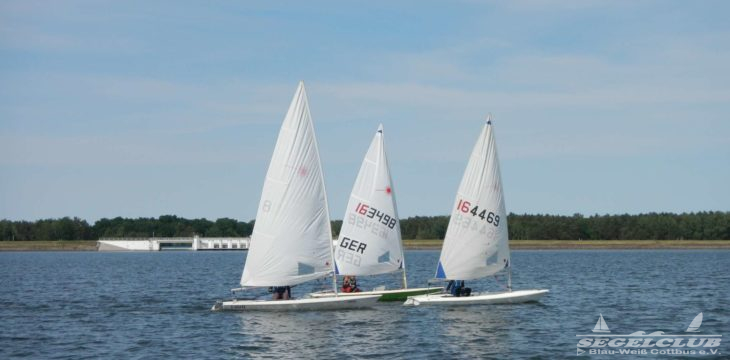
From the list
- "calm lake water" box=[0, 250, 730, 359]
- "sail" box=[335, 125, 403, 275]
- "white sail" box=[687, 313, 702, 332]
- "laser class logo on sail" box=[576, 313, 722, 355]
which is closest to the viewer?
"laser class logo on sail" box=[576, 313, 722, 355]

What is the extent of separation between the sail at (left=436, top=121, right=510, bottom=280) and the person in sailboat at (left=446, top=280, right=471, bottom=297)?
0.58 metres

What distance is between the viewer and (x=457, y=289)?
57781 mm

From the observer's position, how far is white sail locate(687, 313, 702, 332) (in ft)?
158

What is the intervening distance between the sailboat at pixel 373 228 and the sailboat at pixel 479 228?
2863 millimetres

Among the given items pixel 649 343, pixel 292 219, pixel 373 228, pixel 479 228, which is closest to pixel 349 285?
pixel 373 228

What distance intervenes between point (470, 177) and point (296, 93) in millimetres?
11581

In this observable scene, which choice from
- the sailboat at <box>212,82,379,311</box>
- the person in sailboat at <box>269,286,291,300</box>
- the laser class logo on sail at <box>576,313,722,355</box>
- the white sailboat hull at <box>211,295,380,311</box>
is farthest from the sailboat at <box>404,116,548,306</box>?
the laser class logo on sail at <box>576,313,722,355</box>

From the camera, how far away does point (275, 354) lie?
40844mm

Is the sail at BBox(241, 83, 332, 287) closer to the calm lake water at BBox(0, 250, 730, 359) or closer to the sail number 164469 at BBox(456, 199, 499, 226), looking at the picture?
the calm lake water at BBox(0, 250, 730, 359)

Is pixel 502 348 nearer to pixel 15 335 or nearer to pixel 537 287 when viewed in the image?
pixel 15 335

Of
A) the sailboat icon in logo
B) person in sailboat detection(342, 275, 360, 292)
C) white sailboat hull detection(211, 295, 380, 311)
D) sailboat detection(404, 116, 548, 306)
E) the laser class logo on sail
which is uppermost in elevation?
sailboat detection(404, 116, 548, 306)

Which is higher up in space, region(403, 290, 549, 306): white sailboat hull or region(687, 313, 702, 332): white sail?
region(403, 290, 549, 306): white sailboat hull

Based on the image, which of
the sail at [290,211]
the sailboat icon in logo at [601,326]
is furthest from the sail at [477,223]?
the sailboat icon in logo at [601,326]

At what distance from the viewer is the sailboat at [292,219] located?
2082 inches
